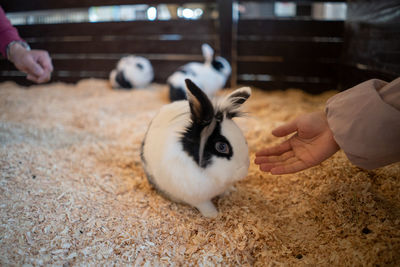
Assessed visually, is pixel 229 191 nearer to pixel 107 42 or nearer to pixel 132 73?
pixel 132 73

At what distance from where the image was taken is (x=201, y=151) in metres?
1.67

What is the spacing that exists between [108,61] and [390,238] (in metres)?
5.50

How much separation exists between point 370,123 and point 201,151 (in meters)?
0.89

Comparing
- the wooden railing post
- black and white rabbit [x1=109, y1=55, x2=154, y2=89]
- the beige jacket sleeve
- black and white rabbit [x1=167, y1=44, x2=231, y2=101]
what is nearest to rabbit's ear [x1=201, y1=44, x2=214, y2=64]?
black and white rabbit [x1=167, y1=44, x2=231, y2=101]

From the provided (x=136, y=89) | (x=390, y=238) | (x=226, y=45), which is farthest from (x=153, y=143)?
(x=136, y=89)

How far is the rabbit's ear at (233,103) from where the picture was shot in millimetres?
1765

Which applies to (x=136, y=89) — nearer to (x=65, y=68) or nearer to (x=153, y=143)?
(x=65, y=68)

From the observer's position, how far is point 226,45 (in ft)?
15.8

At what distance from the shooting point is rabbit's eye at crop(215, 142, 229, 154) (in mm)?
1663

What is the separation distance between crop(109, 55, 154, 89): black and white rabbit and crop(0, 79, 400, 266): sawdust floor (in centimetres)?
280

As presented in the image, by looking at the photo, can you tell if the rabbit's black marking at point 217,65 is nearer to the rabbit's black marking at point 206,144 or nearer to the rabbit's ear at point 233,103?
the rabbit's ear at point 233,103

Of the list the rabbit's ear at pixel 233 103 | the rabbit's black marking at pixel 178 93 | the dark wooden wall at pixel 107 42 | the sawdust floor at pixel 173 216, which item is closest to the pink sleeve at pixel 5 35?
the sawdust floor at pixel 173 216

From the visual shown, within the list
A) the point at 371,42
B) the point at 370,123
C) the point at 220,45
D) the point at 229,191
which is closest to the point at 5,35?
the point at 229,191

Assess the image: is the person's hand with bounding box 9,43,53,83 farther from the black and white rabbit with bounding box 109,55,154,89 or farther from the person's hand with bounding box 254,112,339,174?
the black and white rabbit with bounding box 109,55,154,89
